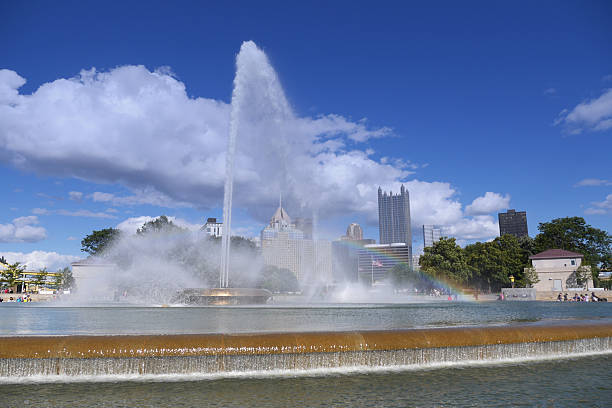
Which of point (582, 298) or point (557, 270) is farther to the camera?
point (557, 270)

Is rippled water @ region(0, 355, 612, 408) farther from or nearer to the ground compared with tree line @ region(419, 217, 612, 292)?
nearer to the ground

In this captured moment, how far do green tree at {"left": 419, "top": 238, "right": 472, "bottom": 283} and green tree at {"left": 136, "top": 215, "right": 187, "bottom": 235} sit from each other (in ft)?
151

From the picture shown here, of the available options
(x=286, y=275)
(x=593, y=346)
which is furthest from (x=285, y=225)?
(x=593, y=346)

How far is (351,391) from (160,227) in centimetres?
7317

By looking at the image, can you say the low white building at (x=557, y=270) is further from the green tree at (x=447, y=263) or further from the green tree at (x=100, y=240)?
the green tree at (x=100, y=240)

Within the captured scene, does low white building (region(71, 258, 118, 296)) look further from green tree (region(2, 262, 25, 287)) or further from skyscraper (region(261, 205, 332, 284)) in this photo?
skyscraper (region(261, 205, 332, 284))

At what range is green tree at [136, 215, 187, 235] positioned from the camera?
74.2m

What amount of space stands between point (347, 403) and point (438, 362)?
3815 millimetres

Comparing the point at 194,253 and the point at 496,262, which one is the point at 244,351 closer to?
the point at 194,253

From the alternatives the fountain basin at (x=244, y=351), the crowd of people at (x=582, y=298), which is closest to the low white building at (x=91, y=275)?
the fountain basin at (x=244, y=351)

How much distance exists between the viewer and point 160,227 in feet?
247

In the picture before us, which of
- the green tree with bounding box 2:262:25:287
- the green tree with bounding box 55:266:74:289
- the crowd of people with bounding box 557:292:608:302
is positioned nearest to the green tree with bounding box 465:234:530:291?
the crowd of people with bounding box 557:292:608:302

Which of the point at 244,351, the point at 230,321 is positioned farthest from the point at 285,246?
the point at 244,351

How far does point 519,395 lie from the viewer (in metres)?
6.94
